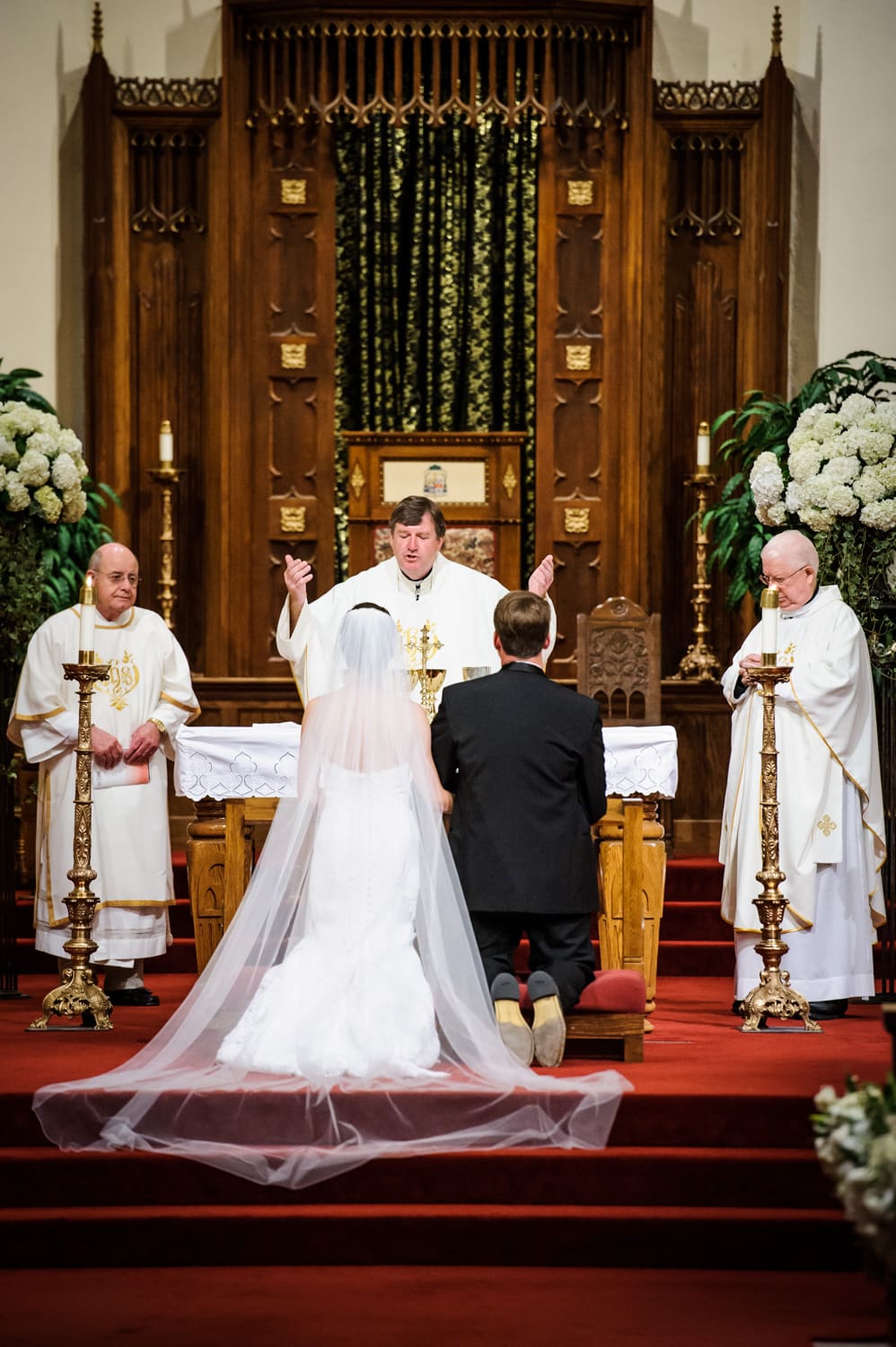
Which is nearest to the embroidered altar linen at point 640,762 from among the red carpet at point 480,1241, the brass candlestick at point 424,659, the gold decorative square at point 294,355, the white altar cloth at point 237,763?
the white altar cloth at point 237,763

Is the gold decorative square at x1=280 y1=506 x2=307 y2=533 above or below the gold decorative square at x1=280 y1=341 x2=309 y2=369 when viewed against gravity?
below

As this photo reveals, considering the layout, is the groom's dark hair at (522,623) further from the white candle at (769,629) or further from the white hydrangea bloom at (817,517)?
the white hydrangea bloom at (817,517)

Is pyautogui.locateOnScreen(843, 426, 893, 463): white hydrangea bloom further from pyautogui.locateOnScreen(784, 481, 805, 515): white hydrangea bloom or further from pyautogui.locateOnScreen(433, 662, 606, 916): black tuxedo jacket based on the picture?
pyautogui.locateOnScreen(433, 662, 606, 916): black tuxedo jacket

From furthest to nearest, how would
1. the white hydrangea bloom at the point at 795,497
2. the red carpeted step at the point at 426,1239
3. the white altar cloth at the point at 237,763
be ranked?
the white hydrangea bloom at the point at 795,497
the white altar cloth at the point at 237,763
the red carpeted step at the point at 426,1239

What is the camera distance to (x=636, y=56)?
10758mm

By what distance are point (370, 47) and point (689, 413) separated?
299cm

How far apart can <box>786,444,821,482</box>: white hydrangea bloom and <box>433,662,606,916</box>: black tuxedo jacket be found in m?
3.21

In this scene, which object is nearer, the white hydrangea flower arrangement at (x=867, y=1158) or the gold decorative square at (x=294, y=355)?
the white hydrangea flower arrangement at (x=867, y=1158)

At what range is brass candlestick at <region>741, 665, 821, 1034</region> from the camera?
21.6ft

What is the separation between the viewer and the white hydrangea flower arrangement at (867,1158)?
139 inches

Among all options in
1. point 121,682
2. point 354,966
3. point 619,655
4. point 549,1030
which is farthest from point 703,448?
point 354,966

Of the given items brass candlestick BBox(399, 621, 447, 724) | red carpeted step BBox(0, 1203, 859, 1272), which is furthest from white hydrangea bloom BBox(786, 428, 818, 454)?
red carpeted step BBox(0, 1203, 859, 1272)

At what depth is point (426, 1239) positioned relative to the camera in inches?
197

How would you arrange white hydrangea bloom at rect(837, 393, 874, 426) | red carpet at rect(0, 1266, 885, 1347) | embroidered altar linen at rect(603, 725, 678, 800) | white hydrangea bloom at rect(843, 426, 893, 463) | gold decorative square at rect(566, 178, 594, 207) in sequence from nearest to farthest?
red carpet at rect(0, 1266, 885, 1347) < embroidered altar linen at rect(603, 725, 678, 800) < white hydrangea bloom at rect(843, 426, 893, 463) < white hydrangea bloom at rect(837, 393, 874, 426) < gold decorative square at rect(566, 178, 594, 207)
